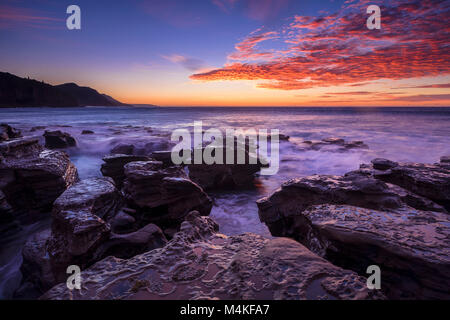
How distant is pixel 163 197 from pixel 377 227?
10.9ft

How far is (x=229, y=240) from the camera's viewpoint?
101 inches

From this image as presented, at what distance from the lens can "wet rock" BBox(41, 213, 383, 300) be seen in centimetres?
169

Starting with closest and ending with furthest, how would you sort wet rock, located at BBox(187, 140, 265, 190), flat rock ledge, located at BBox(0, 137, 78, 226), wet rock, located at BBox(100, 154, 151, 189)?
1. flat rock ledge, located at BBox(0, 137, 78, 226)
2. wet rock, located at BBox(100, 154, 151, 189)
3. wet rock, located at BBox(187, 140, 265, 190)

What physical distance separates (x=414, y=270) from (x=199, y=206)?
10.4 ft

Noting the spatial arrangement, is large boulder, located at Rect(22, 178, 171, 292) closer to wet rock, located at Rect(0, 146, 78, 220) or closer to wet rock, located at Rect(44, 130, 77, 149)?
wet rock, located at Rect(0, 146, 78, 220)

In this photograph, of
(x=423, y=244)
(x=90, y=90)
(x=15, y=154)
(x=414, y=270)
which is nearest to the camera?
(x=414, y=270)

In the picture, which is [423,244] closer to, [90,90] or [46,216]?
[46,216]

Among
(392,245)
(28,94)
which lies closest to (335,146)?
(392,245)

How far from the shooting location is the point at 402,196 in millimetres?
3354

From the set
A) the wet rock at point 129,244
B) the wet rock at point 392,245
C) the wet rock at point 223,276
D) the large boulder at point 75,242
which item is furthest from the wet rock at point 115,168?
Answer: the wet rock at point 392,245

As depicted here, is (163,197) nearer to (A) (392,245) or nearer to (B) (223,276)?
(B) (223,276)

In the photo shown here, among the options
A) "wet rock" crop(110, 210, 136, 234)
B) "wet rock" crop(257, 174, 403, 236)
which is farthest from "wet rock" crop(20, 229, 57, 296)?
"wet rock" crop(257, 174, 403, 236)

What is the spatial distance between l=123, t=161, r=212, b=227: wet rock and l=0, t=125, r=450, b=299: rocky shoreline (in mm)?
20
